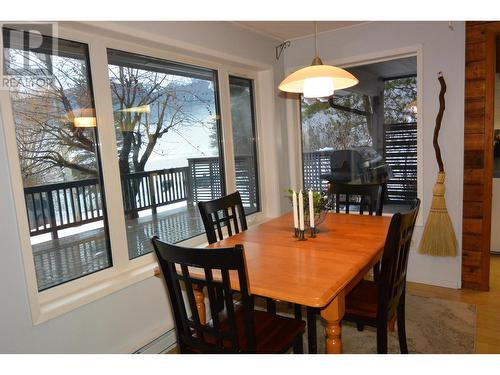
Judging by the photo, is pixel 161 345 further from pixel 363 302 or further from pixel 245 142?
pixel 245 142

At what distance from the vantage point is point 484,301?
2.78 m

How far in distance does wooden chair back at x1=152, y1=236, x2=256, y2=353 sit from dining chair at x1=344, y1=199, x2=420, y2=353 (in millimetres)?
688

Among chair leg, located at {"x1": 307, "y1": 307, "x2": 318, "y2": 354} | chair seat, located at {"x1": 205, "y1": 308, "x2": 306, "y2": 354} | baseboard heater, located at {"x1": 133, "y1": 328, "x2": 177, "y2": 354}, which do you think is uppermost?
chair seat, located at {"x1": 205, "y1": 308, "x2": 306, "y2": 354}

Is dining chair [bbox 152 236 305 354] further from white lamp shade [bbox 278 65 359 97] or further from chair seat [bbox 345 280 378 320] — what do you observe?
white lamp shade [bbox 278 65 359 97]

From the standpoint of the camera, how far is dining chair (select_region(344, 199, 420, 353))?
1.61 meters

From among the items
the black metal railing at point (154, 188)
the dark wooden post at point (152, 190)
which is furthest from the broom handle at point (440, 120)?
the dark wooden post at point (152, 190)

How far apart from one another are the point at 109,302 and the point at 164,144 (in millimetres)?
1143

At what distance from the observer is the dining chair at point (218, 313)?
50.6 inches

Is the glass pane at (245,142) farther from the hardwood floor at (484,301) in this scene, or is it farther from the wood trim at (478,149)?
the wood trim at (478,149)

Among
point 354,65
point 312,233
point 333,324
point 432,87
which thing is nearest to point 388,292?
point 333,324

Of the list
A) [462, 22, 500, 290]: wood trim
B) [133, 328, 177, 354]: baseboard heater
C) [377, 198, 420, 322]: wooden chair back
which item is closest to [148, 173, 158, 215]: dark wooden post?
[133, 328, 177, 354]: baseboard heater
